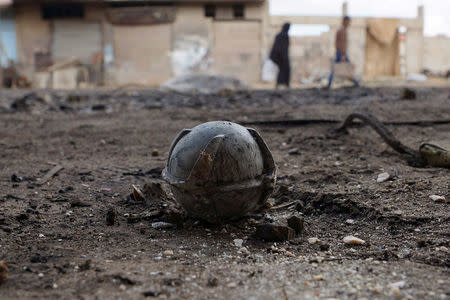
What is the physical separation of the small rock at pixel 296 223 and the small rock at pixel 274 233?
10 cm

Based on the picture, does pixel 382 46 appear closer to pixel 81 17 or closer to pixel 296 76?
pixel 296 76

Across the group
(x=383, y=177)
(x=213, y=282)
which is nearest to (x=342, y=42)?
(x=383, y=177)

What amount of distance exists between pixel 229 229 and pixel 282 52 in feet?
40.4

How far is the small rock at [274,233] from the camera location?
2771 mm

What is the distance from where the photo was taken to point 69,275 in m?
2.30

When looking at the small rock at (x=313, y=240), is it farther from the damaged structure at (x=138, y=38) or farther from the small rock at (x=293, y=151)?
the damaged structure at (x=138, y=38)

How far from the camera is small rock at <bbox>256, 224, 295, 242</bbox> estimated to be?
277 cm

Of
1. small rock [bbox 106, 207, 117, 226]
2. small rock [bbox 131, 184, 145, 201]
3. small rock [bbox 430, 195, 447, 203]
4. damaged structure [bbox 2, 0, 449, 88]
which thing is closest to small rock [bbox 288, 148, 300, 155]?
small rock [bbox 430, 195, 447, 203]

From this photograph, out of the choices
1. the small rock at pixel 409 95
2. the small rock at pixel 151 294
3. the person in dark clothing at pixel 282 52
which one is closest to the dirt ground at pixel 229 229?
the small rock at pixel 151 294

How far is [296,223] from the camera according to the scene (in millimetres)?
2912

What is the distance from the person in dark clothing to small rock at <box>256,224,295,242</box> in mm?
12233

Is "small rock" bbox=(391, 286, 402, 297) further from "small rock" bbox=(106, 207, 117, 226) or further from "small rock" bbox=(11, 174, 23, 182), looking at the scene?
"small rock" bbox=(11, 174, 23, 182)

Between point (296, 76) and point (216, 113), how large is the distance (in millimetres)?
→ 17523

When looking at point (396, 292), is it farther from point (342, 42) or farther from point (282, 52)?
point (282, 52)
